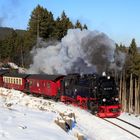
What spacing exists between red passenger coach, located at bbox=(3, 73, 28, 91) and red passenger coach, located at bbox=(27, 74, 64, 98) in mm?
1730

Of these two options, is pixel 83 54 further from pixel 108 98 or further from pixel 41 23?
pixel 41 23

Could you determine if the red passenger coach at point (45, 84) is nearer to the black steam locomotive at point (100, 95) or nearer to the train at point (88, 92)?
the train at point (88, 92)

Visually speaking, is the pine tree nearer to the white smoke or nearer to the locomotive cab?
the white smoke

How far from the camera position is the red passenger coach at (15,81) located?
137ft

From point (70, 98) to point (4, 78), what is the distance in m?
23.6

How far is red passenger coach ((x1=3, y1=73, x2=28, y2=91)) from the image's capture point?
41.8 meters

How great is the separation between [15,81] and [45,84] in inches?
418

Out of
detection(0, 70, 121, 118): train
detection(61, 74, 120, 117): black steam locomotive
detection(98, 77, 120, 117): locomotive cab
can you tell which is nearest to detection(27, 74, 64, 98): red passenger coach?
detection(0, 70, 121, 118): train

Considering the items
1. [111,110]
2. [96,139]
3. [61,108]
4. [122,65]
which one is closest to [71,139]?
[96,139]

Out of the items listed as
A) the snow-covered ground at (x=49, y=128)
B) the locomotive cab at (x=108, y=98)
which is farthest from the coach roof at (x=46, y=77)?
the snow-covered ground at (x=49, y=128)

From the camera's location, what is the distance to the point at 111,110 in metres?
23.8

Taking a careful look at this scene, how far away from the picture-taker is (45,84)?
1380 inches

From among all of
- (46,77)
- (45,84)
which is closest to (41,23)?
(46,77)

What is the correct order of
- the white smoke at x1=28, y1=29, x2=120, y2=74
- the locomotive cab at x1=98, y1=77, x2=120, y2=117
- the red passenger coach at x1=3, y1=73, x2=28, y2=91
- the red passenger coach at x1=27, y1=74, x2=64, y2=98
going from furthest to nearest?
the red passenger coach at x1=3, y1=73, x2=28, y2=91, the white smoke at x1=28, y1=29, x2=120, y2=74, the red passenger coach at x1=27, y1=74, x2=64, y2=98, the locomotive cab at x1=98, y1=77, x2=120, y2=117
